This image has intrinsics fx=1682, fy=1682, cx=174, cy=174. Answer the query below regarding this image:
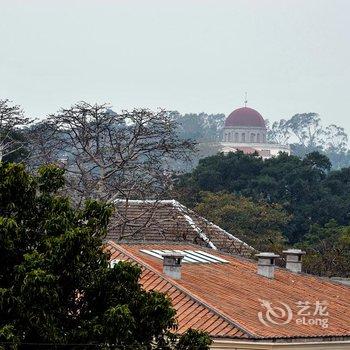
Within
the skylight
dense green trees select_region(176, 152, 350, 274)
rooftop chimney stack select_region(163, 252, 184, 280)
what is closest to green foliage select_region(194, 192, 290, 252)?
dense green trees select_region(176, 152, 350, 274)

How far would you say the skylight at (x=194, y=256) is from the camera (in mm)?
37812

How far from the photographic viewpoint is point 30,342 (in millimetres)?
22344

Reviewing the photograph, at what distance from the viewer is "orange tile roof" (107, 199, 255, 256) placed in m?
50.9

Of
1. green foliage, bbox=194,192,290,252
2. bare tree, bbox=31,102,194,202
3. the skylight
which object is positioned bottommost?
green foliage, bbox=194,192,290,252

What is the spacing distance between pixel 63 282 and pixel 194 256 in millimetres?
16314

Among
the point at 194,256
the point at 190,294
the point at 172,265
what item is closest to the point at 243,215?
the point at 194,256

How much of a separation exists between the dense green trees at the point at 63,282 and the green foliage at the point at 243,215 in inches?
2396

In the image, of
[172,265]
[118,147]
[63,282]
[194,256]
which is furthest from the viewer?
[118,147]

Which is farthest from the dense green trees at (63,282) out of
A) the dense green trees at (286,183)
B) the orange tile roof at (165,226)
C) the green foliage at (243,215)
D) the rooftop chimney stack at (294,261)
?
the dense green trees at (286,183)

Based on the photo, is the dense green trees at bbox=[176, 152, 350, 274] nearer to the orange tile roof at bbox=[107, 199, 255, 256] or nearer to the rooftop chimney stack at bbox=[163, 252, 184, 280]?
the orange tile roof at bbox=[107, 199, 255, 256]

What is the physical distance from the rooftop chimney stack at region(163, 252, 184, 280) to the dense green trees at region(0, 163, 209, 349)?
10167mm

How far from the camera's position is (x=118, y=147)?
5159cm

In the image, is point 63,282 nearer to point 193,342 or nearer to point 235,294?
point 193,342

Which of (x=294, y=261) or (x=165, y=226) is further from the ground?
(x=165, y=226)
